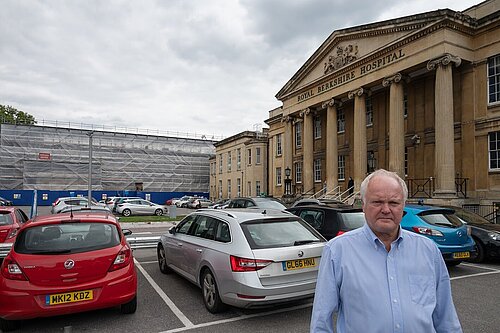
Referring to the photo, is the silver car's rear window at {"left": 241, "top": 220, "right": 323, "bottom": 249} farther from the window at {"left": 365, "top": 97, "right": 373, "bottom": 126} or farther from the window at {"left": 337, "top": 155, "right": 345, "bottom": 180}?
the window at {"left": 337, "top": 155, "right": 345, "bottom": 180}

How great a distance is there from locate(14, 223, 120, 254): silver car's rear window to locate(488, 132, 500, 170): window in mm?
19650

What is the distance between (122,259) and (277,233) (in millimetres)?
2317

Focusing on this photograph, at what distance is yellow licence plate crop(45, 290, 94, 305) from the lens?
4.72m

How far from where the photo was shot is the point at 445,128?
19.0m

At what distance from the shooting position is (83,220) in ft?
18.5

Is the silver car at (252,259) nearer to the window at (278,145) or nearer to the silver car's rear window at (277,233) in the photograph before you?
the silver car's rear window at (277,233)

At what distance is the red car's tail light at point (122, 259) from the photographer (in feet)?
17.1

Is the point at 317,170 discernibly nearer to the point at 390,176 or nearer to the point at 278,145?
the point at 278,145

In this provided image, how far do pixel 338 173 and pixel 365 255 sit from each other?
2845 centimetres

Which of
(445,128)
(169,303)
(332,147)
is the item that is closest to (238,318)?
(169,303)

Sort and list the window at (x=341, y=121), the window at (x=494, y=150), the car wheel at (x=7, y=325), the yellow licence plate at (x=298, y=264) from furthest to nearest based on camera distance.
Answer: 1. the window at (x=341, y=121)
2. the window at (x=494, y=150)
3. the yellow licence plate at (x=298, y=264)
4. the car wheel at (x=7, y=325)

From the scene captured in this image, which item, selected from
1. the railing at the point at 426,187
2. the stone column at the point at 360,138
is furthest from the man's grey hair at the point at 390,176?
the stone column at the point at 360,138

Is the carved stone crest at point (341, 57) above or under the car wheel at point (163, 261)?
above

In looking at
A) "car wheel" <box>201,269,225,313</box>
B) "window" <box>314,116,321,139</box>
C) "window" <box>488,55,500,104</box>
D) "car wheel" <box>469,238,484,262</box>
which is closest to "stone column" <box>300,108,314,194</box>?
"window" <box>314,116,321,139</box>
